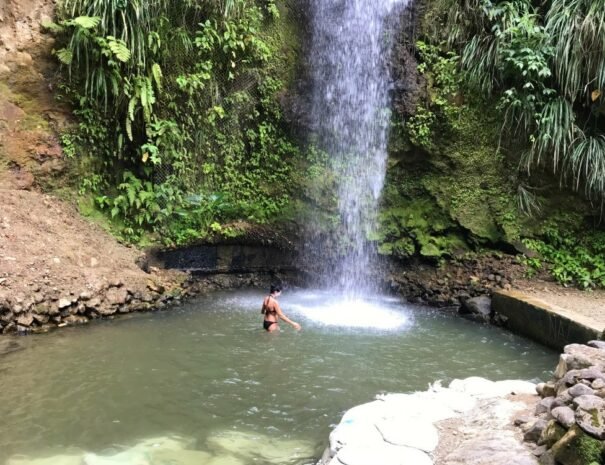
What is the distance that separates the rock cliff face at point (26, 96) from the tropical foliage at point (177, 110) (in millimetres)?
311

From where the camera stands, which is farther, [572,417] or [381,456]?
[381,456]

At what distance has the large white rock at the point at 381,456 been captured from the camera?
11.0 feet

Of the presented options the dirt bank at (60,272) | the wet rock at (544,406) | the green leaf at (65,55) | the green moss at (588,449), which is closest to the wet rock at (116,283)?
the dirt bank at (60,272)

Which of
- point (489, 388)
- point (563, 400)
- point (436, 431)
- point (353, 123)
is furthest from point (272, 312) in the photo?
point (353, 123)

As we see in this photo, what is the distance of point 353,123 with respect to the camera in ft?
33.8

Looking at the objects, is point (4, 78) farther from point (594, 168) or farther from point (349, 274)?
point (594, 168)

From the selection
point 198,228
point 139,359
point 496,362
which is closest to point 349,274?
point 198,228

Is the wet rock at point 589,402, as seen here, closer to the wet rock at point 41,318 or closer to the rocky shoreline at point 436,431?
the rocky shoreline at point 436,431

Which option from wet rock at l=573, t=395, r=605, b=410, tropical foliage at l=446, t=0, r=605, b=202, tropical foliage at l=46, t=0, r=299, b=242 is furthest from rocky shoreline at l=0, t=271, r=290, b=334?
tropical foliage at l=446, t=0, r=605, b=202

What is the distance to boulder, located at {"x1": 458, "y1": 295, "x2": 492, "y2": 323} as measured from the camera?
27.5ft

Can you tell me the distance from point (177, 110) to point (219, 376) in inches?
237

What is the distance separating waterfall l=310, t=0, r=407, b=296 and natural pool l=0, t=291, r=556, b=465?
200 cm

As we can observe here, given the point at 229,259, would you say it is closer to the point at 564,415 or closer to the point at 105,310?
the point at 105,310

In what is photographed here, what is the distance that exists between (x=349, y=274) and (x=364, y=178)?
6.50 feet
